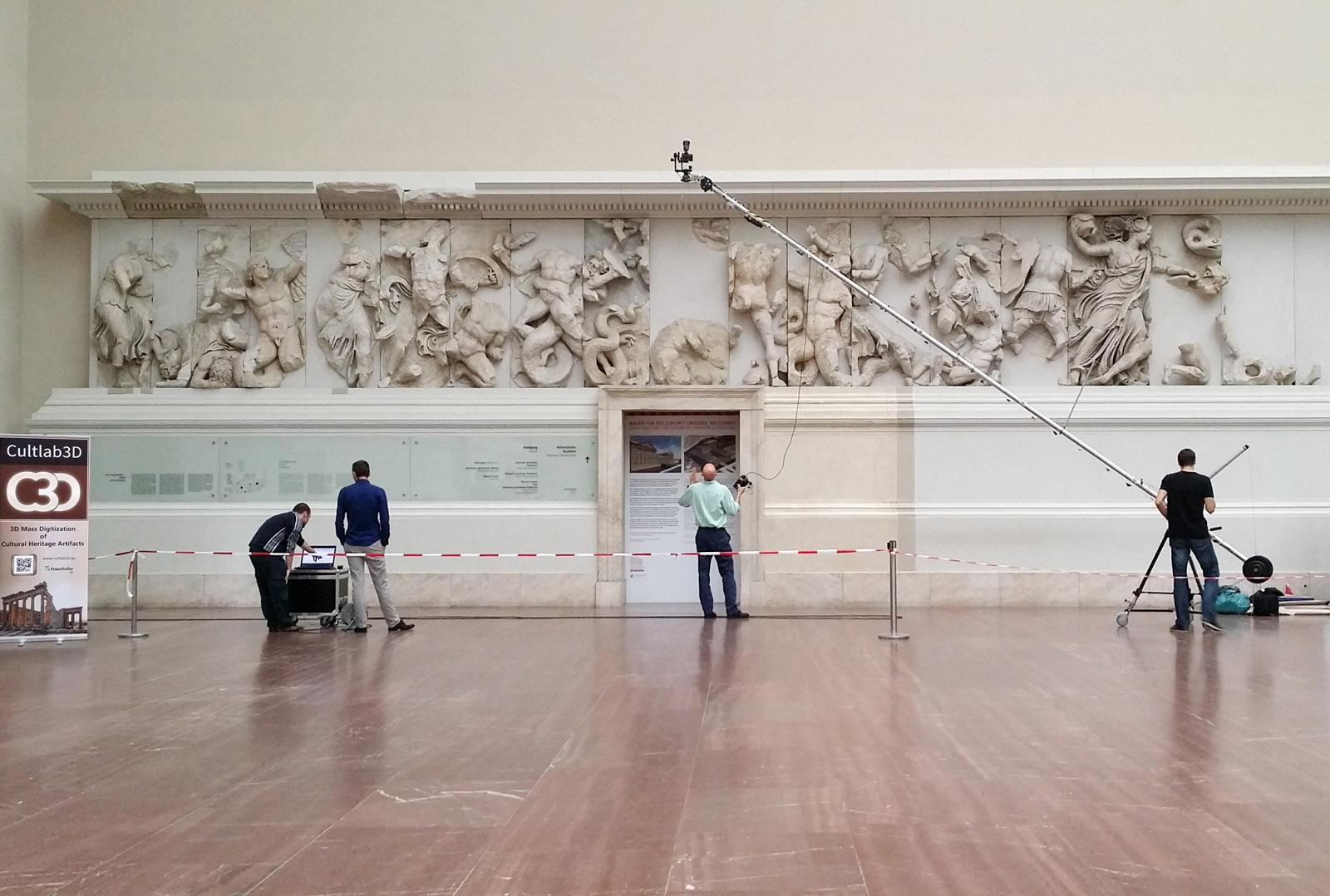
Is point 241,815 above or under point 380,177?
under

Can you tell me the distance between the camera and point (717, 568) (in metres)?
13.2

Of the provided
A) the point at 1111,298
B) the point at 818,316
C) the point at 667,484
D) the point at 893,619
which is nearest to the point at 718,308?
the point at 818,316

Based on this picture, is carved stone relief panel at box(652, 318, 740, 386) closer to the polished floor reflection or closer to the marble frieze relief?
the marble frieze relief

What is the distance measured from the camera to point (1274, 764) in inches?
223

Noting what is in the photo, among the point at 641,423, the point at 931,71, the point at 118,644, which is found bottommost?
the point at 118,644

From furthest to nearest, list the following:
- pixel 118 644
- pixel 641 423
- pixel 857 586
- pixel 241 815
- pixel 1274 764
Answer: pixel 641 423, pixel 857 586, pixel 118 644, pixel 1274 764, pixel 241 815

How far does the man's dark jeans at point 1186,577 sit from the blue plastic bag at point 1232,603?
1.74m

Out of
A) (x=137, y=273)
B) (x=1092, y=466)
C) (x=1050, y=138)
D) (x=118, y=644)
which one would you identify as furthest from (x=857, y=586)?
(x=137, y=273)

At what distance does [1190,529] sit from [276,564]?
9.66m

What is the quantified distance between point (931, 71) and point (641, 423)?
643cm

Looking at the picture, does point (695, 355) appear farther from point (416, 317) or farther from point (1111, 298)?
point (1111, 298)

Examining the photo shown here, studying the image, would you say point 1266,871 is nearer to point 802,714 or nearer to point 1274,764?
point 1274,764

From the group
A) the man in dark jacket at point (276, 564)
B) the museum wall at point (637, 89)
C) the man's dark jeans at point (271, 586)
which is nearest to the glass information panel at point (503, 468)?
the man in dark jacket at point (276, 564)

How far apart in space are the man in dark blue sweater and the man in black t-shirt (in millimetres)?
8098
